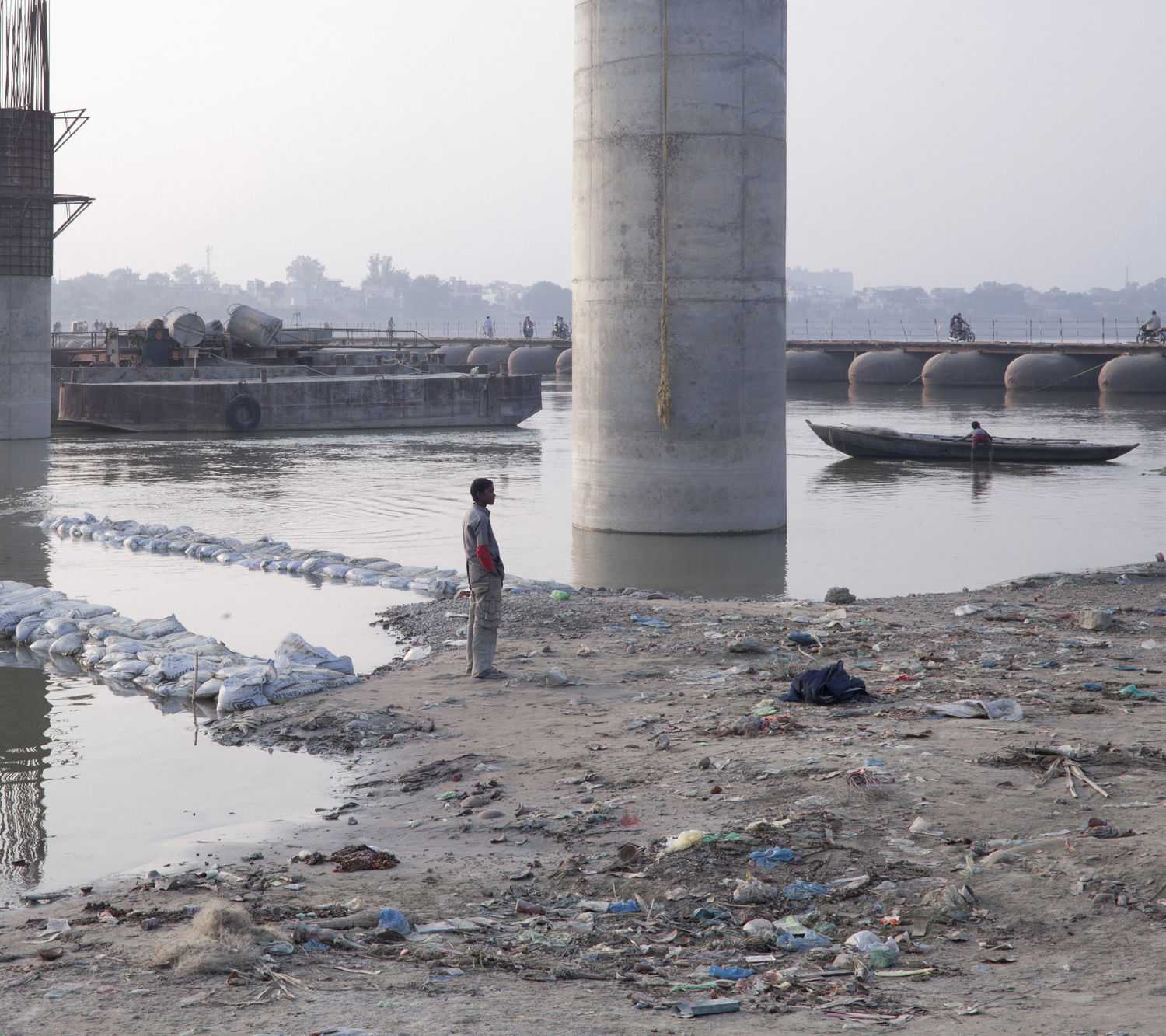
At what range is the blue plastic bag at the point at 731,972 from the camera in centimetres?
430

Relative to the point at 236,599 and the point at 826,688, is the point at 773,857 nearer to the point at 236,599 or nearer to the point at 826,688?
the point at 826,688

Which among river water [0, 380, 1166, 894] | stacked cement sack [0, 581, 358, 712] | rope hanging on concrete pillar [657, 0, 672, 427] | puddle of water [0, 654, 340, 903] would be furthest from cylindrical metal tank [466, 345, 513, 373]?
puddle of water [0, 654, 340, 903]

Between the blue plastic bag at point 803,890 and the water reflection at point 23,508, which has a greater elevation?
the water reflection at point 23,508

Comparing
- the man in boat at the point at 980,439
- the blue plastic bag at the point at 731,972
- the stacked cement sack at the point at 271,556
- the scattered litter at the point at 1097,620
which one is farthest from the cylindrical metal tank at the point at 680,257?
the blue plastic bag at the point at 731,972

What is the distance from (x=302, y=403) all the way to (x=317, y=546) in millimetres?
21203

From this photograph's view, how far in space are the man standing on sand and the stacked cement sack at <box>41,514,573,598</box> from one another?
3333 mm

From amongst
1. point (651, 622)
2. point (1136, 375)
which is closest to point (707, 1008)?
point (651, 622)

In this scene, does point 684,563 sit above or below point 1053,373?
below

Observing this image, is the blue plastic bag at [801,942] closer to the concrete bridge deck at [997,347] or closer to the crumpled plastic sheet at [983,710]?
the crumpled plastic sheet at [983,710]

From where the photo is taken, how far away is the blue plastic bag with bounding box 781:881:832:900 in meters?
4.89

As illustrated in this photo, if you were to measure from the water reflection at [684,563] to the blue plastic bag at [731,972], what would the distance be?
8371 mm

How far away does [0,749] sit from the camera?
7.55 meters

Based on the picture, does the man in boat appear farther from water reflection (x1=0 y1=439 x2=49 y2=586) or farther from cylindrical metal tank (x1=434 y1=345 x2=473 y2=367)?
cylindrical metal tank (x1=434 y1=345 x2=473 y2=367)

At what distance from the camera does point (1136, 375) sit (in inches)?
1865
